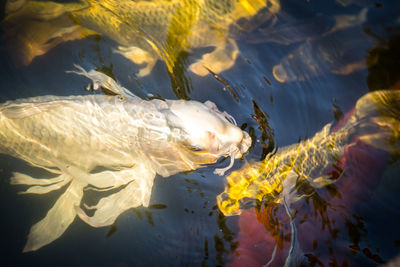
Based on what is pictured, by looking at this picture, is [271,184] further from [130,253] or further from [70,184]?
[70,184]

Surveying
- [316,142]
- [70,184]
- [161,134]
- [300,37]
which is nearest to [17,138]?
[70,184]

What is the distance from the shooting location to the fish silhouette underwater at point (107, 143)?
9.09ft

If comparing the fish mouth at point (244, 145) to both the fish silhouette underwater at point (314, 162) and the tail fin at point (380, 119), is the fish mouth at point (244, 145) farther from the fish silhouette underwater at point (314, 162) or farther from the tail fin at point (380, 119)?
the tail fin at point (380, 119)

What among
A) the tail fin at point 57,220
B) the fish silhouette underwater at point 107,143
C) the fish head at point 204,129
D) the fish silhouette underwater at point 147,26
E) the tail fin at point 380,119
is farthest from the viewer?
the fish silhouette underwater at point 147,26

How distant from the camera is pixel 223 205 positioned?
3010 millimetres

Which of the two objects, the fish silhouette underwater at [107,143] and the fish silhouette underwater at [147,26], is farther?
the fish silhouette underwater at [147,26]

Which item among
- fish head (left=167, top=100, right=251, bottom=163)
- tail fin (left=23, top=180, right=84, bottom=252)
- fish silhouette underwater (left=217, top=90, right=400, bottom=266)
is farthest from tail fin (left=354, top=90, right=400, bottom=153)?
tail fin (left=23, top=180, right=84, bottom=252)

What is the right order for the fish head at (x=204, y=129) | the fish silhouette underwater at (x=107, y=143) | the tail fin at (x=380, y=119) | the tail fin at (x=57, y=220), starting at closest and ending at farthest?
1. the fish head at (x=204, y=129)
2. the fish silhouette underwater at (x=107, y=143)
3. the tail fin at (x=57, y=220)
4. the tail fin at (x=380, y=119)

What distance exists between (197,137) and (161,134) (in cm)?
41

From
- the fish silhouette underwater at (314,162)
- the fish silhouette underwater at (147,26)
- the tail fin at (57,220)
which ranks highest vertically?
the fish silhouette underwater at (147,26)

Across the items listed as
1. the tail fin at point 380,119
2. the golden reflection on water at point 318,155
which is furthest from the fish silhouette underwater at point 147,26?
the tail fin at point 380,119

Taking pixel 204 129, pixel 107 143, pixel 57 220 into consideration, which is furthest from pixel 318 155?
pixel 57 220

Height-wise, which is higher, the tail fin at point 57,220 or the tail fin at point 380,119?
the tail fin at point 380,119

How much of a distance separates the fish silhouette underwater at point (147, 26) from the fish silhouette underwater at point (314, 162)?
1.38 m
